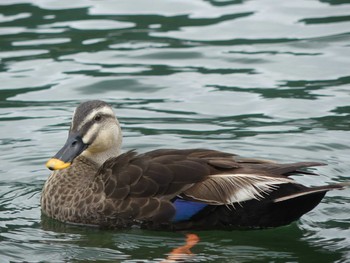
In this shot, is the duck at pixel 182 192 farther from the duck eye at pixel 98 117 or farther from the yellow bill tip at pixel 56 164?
the duck eye at pixel 98 117

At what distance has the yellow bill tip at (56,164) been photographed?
924 centimetres

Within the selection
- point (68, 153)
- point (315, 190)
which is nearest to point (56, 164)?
point (68, 153)

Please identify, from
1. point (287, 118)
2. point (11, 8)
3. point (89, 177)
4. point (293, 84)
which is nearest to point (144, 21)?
point (11, 8)

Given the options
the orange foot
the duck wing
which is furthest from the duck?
the orange foot

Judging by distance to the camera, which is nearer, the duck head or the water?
the water

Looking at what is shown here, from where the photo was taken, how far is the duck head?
956cm

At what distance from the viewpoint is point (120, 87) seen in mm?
13742

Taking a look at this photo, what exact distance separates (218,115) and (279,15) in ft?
12.9

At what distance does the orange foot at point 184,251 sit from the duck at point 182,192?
0.12m

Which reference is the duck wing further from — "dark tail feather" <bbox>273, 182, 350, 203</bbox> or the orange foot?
the orange foot

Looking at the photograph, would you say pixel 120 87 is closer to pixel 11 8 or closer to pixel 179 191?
pixel 11 8

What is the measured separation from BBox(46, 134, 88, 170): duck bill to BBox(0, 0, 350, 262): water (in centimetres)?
55

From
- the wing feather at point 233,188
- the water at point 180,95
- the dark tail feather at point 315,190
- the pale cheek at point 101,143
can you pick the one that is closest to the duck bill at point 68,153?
the pale cheek at point 101,143

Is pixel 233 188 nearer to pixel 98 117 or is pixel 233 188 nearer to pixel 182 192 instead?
pixel 182 192
